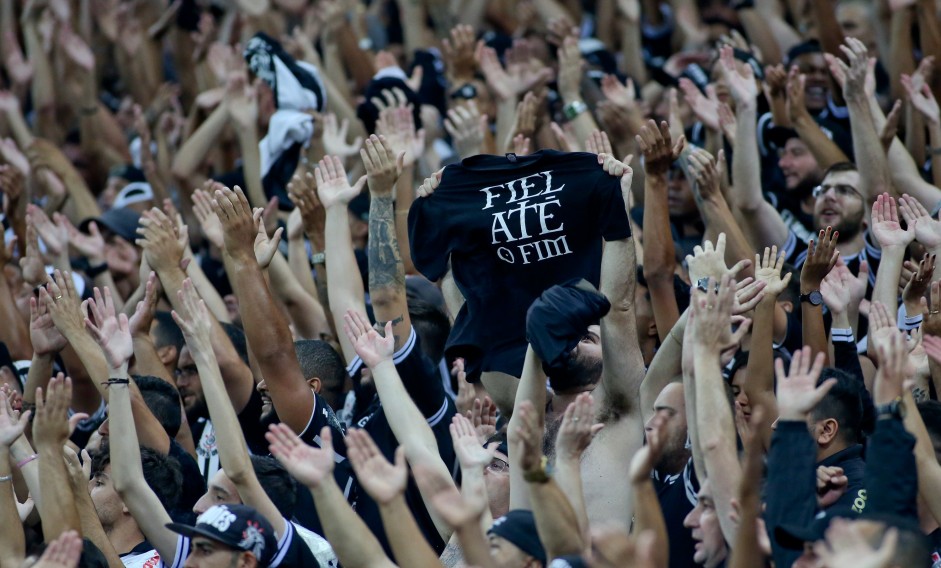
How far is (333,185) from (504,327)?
1.24m

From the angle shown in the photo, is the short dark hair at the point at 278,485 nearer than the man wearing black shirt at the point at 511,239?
Yes

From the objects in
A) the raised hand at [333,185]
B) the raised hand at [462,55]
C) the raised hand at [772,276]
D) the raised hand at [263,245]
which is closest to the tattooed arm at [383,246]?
the raised hand at [333,185]

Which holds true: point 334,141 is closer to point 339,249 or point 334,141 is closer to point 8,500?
point 339,249

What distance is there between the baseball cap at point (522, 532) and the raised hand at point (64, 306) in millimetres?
2453

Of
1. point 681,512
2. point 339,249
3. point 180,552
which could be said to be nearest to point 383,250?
point 339,249

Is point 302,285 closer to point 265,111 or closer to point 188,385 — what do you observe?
point 188,385

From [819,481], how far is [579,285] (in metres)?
1.05

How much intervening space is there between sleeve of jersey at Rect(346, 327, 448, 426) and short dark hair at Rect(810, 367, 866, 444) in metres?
1.60

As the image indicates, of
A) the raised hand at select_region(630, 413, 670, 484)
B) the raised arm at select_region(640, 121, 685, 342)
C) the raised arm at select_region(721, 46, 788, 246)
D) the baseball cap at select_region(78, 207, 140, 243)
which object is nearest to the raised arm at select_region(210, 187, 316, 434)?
the raised arm at select_region(640, 121, 685, 342)

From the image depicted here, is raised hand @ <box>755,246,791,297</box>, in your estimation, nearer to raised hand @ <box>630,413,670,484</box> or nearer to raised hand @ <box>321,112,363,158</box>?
raised hand @ <box>630,413,670,484</box>

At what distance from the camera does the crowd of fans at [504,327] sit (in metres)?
4.10

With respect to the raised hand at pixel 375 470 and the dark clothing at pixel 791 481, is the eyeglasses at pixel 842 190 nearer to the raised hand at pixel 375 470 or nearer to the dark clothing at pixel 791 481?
the dark clothing at pixel 791 481

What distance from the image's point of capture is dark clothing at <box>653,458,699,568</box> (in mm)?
4547

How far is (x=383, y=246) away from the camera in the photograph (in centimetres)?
591
